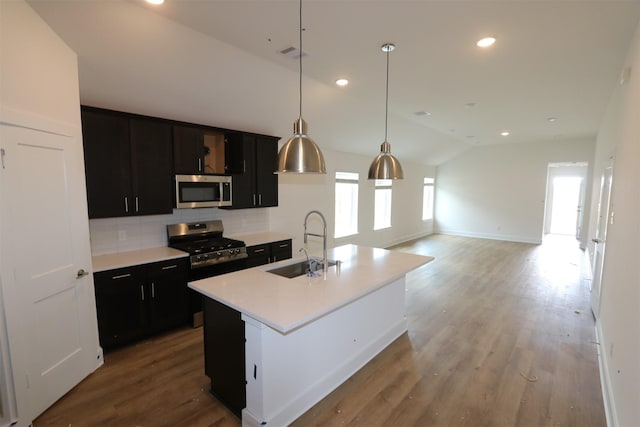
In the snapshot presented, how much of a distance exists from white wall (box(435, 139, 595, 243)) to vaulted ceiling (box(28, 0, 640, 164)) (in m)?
4.07

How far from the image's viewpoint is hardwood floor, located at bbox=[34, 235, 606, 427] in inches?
87.5

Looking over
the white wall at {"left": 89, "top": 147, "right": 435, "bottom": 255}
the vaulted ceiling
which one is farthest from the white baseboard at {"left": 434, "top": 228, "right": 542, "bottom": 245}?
the vaulted ceiling

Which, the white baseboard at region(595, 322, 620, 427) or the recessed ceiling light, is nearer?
the white baseboard at region(595, 322, 620, 427)

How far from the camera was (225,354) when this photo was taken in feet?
7.31

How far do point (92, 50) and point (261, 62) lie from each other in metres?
1.38

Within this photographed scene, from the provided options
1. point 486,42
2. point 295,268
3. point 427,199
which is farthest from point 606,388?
point 427,199

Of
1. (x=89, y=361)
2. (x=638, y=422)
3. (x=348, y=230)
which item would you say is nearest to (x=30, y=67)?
(x=89, y=361)

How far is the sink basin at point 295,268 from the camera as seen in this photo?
2.75m

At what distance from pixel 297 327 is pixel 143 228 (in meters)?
2.73

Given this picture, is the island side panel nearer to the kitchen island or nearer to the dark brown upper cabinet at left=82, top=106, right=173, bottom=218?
the kitchen island

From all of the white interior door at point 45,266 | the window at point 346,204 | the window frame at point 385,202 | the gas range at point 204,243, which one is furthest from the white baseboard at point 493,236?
the white interior door at point 45,266

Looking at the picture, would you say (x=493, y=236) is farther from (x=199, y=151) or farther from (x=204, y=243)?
(x=199, y=151)

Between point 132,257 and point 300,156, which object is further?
point 132,257

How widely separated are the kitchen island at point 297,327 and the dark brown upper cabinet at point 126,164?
154 centimetres
